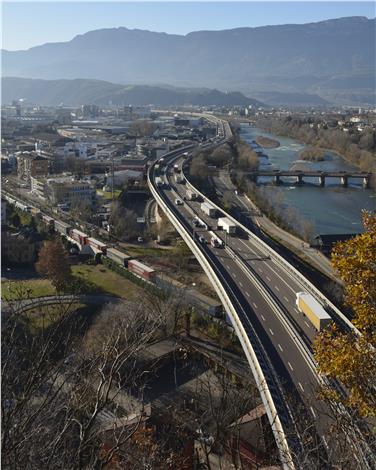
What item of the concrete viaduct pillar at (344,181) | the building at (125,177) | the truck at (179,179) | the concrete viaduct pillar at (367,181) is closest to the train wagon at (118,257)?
the truck at (179,179)

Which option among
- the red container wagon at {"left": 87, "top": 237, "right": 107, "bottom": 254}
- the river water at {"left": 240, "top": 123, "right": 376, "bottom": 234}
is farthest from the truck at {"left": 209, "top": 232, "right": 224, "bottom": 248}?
the river water at {"left": 240, "top": 123, "right": 376, "bottom": 234}

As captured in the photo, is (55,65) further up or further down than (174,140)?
further up

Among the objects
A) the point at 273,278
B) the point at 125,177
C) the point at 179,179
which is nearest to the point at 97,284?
the point at 273,278

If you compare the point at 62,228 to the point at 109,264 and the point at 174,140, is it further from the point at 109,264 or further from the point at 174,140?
the point at 174,140

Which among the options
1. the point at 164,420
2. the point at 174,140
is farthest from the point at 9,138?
the point at 164,420

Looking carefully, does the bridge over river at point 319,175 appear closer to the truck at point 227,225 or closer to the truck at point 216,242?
the truck at point 227,225

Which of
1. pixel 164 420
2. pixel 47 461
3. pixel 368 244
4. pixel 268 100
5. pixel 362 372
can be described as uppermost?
pixel 268 100
